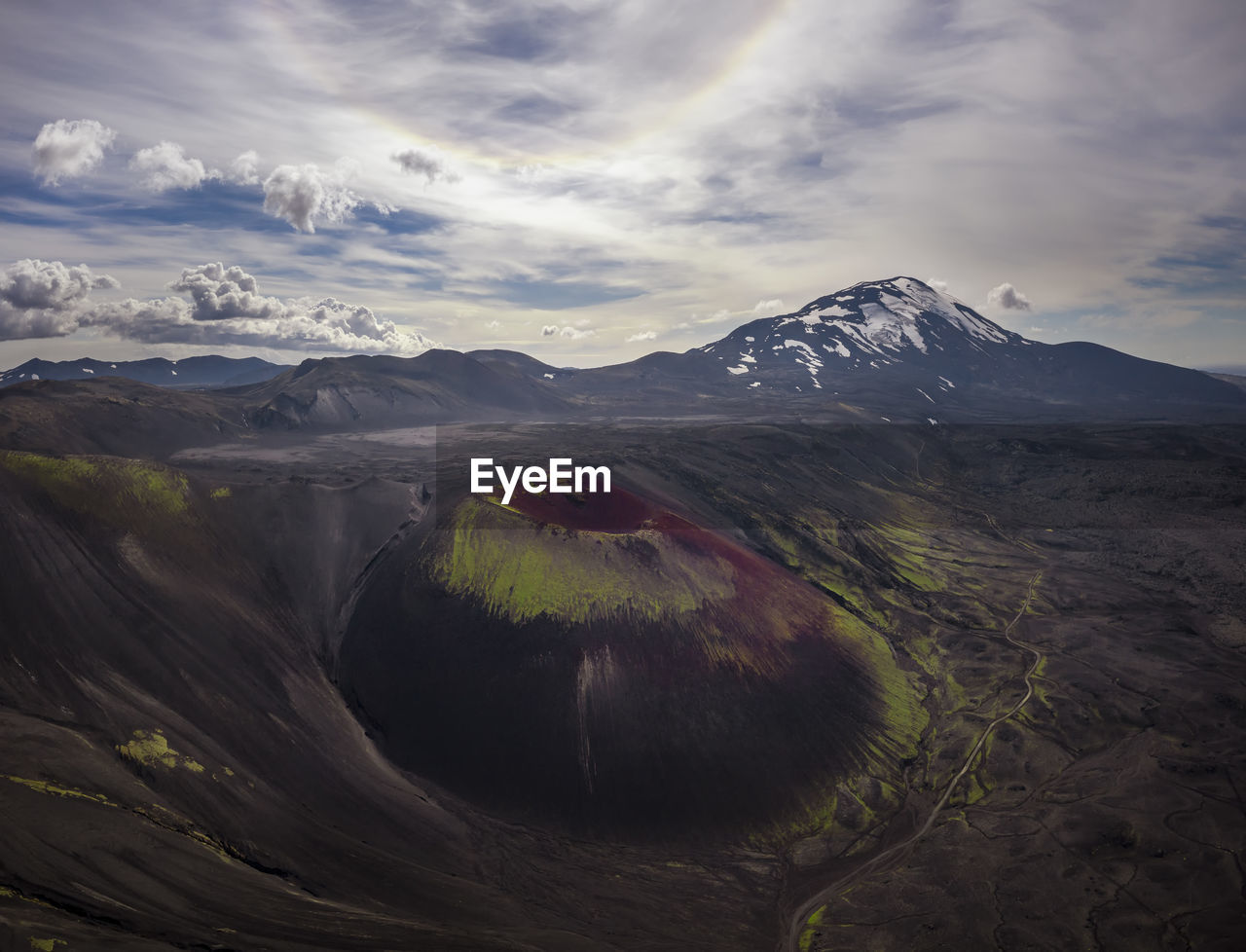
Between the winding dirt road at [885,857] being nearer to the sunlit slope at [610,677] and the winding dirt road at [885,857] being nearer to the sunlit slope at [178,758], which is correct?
the sunlit slope at [610,677]

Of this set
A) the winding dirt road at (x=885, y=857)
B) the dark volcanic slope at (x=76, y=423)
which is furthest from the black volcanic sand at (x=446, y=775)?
the dark volcanic slope at (x=76, y=423)

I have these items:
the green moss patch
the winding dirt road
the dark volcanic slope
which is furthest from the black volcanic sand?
the dark volcanic slope

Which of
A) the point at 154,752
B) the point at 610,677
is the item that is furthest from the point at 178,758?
the point at 610,677

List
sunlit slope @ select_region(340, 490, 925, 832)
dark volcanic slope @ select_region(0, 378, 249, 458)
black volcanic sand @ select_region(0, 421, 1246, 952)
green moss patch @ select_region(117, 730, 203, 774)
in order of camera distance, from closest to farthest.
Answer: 1. black volcanic sand @ select_region(0, 421, 1246, 952)
2. green moss patch @ select_region(117, 730, 203, 774)
3. sunlit slope @ select_region(340, 490, 925, 832)
4. dark volcanic slope @ select_region(0, 378, 249, 458)

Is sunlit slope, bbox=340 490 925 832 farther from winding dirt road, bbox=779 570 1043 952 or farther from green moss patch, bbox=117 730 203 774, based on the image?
green moss patch, bbox=117 730 203 774

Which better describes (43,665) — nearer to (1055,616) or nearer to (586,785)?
(586,785)

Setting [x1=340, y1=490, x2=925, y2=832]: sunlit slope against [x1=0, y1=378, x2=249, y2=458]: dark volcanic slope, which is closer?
[x1=340, y1=490, x2=925, y2=832]: sunlit slope

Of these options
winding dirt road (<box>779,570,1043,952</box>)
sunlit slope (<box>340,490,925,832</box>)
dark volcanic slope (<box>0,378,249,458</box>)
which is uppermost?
dark volcanic slope (<box>0,378,249,458</box>)
